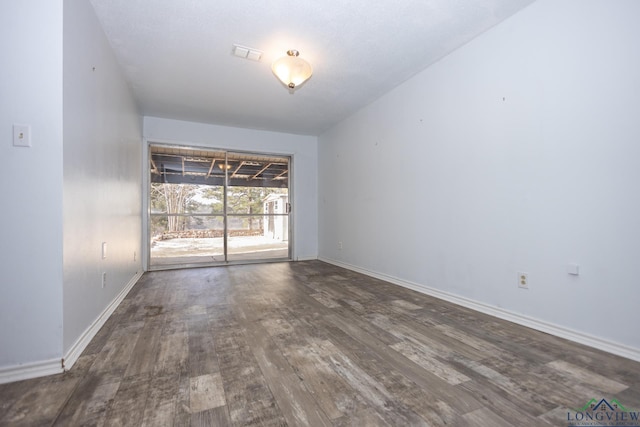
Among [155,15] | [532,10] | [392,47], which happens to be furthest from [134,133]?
[532,10]

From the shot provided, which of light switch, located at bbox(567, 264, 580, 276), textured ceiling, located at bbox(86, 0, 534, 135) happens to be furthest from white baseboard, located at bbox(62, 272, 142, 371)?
light switch, located at bbox(567, 264, 580, 276)

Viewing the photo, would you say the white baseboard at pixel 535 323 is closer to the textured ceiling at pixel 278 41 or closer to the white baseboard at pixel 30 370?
the textured ceiling at pixel 278 41

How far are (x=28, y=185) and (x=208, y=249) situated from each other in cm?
406

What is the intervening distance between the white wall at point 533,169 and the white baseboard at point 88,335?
2988mm

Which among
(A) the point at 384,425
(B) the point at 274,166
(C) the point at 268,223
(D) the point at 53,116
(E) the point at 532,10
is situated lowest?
(A) the point at 384,425

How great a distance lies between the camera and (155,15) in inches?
92.1

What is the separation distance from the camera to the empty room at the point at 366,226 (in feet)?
4.67

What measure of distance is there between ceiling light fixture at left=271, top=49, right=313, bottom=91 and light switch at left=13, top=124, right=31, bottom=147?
6.28 feet

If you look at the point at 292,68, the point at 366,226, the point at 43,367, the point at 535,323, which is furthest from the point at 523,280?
the point at 43,367

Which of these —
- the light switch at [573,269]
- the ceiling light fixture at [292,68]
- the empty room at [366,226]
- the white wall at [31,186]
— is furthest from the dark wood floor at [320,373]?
the ceiling light fixture at [292,68]

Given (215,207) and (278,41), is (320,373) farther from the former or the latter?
(215,207)

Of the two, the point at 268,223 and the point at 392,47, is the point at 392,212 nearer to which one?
the point at 392,47

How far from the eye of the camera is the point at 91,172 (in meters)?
2.10

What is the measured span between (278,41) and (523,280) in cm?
294
